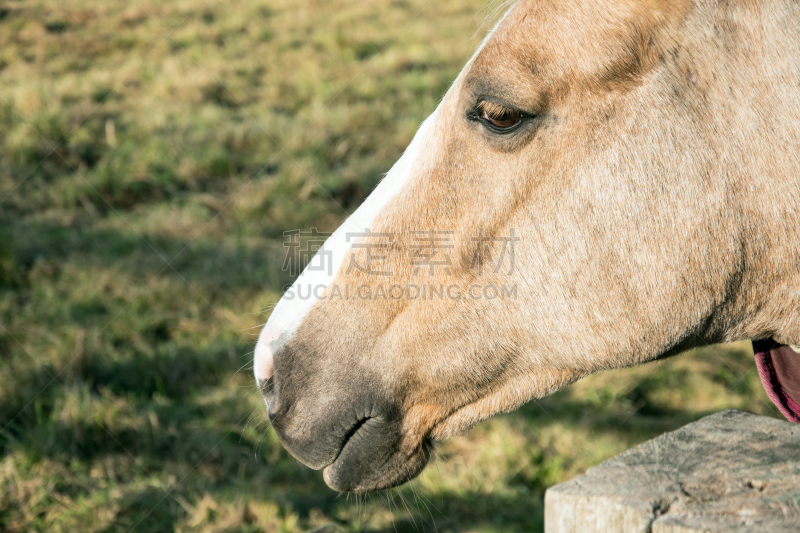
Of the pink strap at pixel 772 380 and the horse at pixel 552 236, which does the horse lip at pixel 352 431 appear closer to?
the horse at pixel 552 236

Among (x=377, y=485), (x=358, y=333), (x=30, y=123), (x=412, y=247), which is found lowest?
(x=30, y=123)

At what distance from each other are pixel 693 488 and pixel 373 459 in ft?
2.58

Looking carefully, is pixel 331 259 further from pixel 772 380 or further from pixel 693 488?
pixel 772 380

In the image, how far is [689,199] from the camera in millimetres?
1421

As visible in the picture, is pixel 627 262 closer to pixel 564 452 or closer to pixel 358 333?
pixel 358 333

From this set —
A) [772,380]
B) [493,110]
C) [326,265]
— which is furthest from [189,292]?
[772,380]

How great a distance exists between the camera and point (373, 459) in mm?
1688

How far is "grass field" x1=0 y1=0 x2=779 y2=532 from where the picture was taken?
286cm

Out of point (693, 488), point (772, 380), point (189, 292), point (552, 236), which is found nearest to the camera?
point (693, 488)

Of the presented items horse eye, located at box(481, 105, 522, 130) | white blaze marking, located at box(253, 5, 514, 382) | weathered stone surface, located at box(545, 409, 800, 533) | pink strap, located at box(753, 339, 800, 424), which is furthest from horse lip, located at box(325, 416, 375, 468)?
pink strap, located at box(753, 339, 800, 424)

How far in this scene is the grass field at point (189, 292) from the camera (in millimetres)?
2863

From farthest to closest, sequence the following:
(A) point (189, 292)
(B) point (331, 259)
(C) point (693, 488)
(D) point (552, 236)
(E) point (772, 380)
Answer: (A) point (189, 292)
(E) point (772, 380)
(B) point (331, 259)
(D) point (552, 236)
(C) point (693, 488)

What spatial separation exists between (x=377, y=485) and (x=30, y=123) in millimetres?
5816

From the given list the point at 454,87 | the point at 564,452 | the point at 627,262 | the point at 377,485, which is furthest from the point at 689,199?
the point at 564,452
